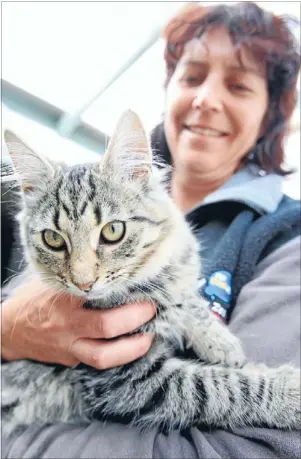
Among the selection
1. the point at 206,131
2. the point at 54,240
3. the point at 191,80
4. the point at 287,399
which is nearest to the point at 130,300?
the point at 54,240

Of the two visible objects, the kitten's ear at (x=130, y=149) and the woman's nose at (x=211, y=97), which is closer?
the kitten's ear at (x=130, y=149)

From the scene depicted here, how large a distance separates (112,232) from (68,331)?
7.4 inches

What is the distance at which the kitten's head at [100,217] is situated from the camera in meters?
0.58

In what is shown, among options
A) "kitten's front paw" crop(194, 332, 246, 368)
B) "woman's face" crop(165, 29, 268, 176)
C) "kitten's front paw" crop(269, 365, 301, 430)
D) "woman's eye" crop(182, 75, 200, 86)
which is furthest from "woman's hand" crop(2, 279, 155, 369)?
"woman's eye" crop(182, 75, 200, 86)

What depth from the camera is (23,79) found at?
65cm

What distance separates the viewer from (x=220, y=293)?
716 mm

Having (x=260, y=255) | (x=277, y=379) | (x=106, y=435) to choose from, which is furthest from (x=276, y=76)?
(x=106, y=435)

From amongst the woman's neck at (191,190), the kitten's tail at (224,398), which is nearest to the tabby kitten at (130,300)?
the kitten's tail at (224,398)

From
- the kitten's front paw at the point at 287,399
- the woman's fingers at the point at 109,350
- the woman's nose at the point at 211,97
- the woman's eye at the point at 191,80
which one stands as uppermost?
the woman's eye at the point at 191,80

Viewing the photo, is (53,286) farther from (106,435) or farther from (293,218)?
(293,218)

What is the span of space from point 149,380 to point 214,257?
29cm

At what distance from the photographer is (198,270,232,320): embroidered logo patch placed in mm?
712

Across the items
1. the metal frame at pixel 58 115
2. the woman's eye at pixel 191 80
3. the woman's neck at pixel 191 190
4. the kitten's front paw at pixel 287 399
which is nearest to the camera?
the kitten's front paw at pixel 287 399

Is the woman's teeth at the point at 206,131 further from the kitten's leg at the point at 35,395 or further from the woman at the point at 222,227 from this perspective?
the kitten's leg at the point at 35,395
